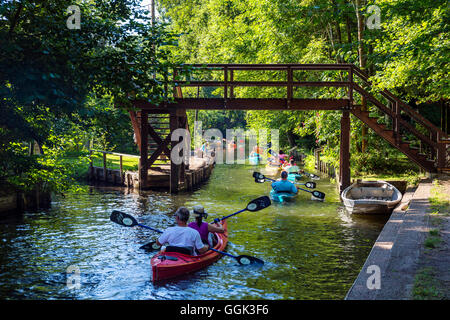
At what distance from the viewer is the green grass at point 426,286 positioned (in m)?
5.96

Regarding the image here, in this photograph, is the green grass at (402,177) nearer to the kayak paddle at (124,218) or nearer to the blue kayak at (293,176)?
the blue kayak at (293,176)

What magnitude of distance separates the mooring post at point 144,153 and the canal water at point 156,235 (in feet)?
5.93

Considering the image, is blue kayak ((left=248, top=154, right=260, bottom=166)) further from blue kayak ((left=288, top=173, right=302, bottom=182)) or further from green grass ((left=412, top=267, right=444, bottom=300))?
green grass ((left=412, top=267, right=444, bottom=300))

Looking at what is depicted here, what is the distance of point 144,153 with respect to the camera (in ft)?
69.4

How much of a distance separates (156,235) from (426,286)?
8.50 metres

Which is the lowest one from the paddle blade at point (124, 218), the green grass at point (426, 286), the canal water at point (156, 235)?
the canal water at point (156, 235)

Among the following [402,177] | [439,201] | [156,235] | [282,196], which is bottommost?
[156,235]

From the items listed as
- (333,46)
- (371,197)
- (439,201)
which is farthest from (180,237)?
(333,46)

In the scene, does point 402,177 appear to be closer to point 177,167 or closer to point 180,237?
point 177,167

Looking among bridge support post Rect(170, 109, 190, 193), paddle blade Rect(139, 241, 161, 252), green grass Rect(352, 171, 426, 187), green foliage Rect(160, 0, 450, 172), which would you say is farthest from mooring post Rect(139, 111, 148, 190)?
paddle blade Rect(139, 241, 161, 252)

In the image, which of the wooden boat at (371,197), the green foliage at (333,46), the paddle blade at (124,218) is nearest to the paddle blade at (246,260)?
the paddle blade at (124,218)

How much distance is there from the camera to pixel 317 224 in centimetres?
1492
